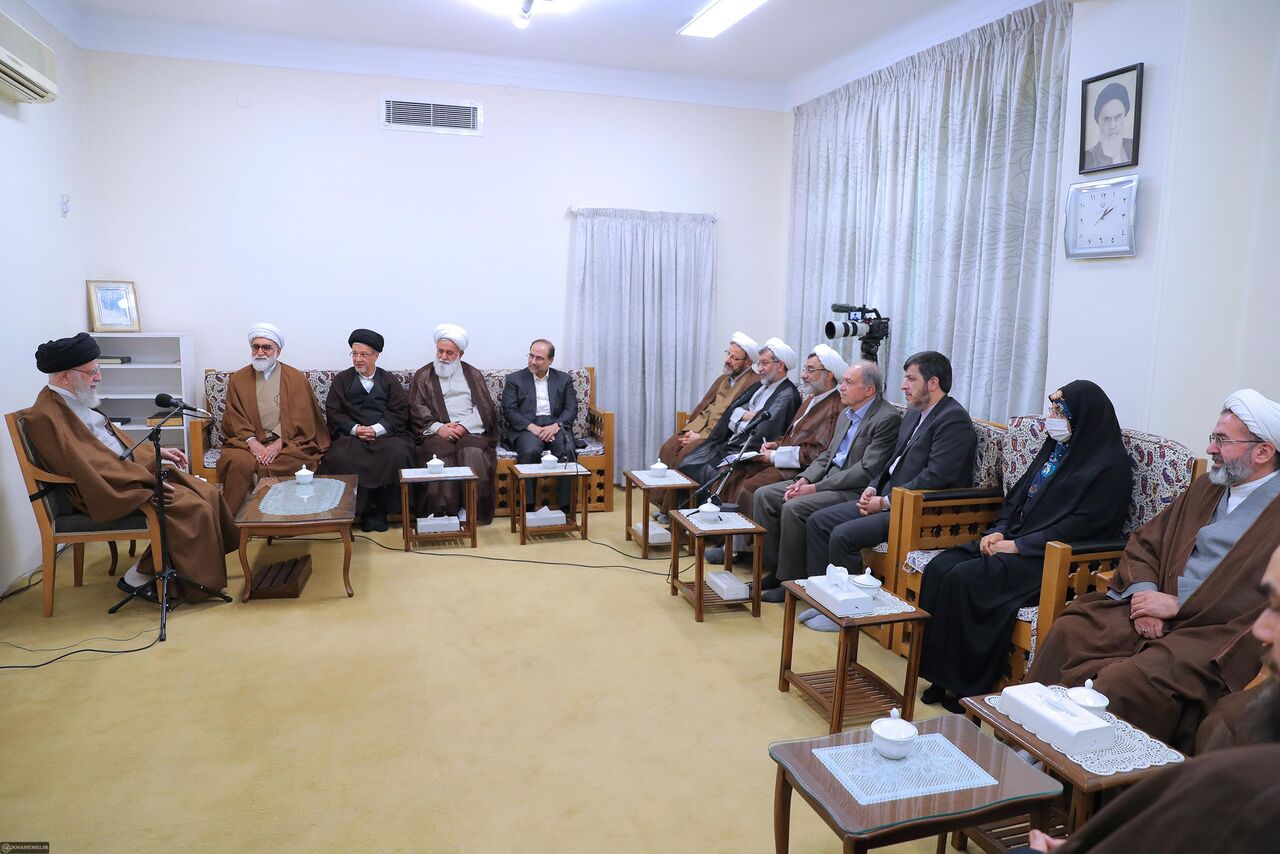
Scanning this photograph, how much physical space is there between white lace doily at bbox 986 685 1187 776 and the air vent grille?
5153 mm

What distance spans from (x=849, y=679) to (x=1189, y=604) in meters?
1.15

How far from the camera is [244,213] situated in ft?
17.9

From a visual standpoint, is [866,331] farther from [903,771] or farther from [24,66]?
[24,66]

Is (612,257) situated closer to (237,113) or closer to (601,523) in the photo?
(601,523)

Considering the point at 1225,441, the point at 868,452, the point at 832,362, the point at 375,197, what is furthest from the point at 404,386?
the point at 1225,441

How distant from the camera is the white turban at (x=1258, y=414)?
8.08 feet

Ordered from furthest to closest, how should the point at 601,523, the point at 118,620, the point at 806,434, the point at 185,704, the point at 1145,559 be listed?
the point at 601,523
the point at 806,434
the point at 118,620
the point at 185,704
the point at 1145,559

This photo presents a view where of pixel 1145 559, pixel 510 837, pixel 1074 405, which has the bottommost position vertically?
pixel 510 837

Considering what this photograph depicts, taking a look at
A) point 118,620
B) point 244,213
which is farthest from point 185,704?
point 244,213

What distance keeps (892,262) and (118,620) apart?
449 cm

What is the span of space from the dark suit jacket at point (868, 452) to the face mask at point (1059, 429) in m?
0.96

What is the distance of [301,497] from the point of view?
407 centimetres

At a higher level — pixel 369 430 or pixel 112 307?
pixel 112 307

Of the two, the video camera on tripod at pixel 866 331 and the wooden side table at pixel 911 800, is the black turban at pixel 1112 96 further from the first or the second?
the wooden side table at pixel 911 800
